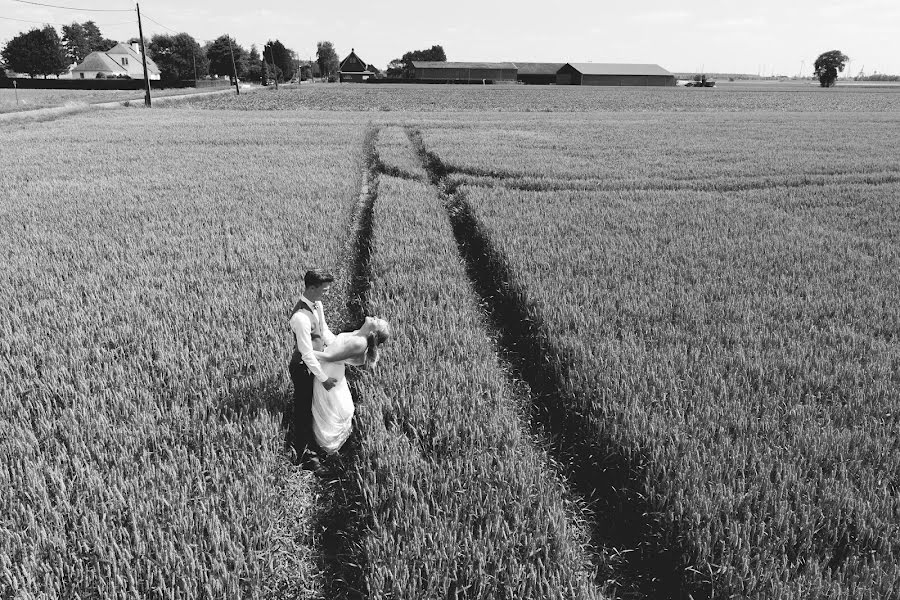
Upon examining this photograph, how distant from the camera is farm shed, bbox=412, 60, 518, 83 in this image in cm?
9644

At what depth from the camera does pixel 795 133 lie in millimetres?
24438

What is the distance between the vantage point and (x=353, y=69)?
107875 mm

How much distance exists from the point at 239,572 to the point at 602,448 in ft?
6.89

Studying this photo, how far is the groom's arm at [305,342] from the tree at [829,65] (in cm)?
12207

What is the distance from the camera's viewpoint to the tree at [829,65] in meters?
98.6

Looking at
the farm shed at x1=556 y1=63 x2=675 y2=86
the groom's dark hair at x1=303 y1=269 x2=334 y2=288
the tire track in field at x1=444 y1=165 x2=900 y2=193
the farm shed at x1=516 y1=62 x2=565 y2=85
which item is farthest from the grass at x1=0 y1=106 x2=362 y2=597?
the farm shed at x1=516 y1=62 x2=565 y2=85

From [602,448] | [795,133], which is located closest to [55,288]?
[602,448]

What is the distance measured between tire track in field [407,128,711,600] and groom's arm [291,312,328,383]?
1.54m

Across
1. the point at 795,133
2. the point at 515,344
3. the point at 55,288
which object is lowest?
the point at 515,344

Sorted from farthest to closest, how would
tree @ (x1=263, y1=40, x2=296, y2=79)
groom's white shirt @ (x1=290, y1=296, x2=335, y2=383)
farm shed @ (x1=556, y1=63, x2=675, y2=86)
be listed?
farm shed @ (x1=556, y1=63, x2=675, y2=86) → tree @ (x1=263, y1=40, x2=296, y2=79) → groom's white shirt @ (x1=290, y1=296, x2=335, y2=383)

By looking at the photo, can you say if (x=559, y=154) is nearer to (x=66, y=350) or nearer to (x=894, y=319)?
(x=894, y=319)

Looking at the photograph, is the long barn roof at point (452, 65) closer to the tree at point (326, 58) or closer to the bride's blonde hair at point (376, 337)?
the tree at point (326, 58)

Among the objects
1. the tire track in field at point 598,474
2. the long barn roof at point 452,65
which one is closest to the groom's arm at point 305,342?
the tire track in field at point 598,474

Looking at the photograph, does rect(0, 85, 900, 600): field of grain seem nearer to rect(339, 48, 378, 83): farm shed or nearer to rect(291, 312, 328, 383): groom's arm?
rect(291, 312, 328, 383): groom's arm
